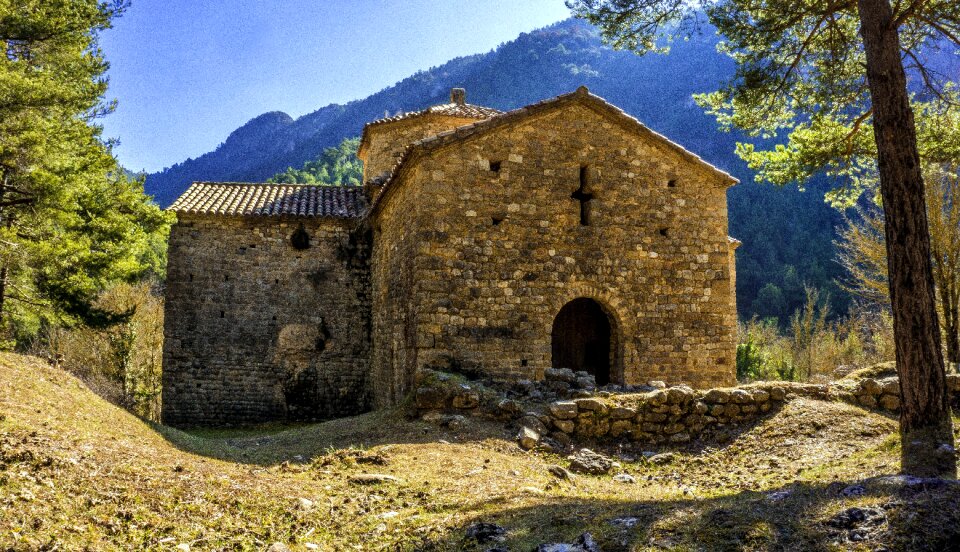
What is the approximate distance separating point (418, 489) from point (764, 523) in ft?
11.7

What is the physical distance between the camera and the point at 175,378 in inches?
664

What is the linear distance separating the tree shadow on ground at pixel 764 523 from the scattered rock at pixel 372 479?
186cm

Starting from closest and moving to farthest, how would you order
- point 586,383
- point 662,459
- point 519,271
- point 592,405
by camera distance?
point 662,459
point 592,405
point 586,383
point 519,271

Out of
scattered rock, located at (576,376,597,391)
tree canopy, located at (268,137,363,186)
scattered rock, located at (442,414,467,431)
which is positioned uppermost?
tree canopy, located at (268,137,363,186)

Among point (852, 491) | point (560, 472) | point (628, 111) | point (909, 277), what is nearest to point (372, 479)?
point (560, 472)

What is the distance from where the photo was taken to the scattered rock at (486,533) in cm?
512

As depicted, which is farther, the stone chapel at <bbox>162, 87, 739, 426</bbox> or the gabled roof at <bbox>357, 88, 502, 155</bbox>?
the gabled roof at <bbox>357, 88, 502, 155</bbox>

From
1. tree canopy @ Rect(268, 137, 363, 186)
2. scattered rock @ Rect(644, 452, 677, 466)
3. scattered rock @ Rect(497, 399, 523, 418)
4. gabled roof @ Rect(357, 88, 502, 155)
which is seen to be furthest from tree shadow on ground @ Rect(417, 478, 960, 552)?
tree canopy @ Rect(268, 137, 363, 186)

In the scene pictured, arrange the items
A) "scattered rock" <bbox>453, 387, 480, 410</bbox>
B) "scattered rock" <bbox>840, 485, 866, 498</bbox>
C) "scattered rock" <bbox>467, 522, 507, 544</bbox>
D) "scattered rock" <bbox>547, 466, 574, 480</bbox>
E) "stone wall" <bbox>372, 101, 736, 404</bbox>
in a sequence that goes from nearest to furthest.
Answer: "scattered rock" <bbox>840, 485, 866, 498</bbox>, "scattered rock" <bbox>467, 522, 507, 544</bbox>, "scattered rock" <bbox>547, 466, 574, 480</bbox>, "scattered rock" <bbox>453, 387, 480, 410</bbox>, "stone wall" <bbox>372, 101, 736, 404</bbox>

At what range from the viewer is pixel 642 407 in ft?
32.7

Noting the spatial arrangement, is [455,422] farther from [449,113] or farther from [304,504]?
[449,113]

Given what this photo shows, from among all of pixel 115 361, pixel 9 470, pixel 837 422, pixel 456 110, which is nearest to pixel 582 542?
pixel 9 470

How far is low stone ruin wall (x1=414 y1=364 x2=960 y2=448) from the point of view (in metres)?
9.84

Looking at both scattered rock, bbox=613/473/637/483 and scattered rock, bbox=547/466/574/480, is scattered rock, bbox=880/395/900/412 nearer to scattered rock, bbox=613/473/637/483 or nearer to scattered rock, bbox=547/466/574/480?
scattered rock, bbox=613/473/637/483
